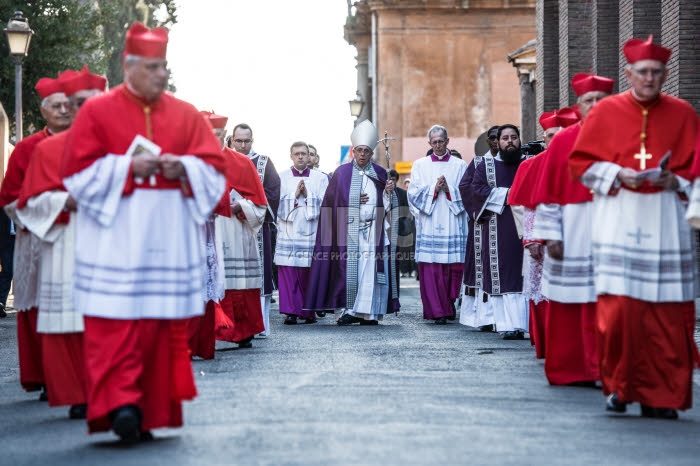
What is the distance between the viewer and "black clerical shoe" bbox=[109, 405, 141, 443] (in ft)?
25.8

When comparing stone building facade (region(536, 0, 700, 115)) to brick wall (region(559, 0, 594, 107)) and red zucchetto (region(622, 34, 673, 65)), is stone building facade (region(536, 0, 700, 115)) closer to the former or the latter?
brick wall (region(559, 0, 594, 107))

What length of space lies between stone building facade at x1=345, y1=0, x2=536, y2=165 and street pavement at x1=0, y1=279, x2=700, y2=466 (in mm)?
38068

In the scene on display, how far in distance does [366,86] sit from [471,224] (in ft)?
157

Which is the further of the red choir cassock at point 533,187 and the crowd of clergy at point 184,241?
the red choir cassock at point 533,187

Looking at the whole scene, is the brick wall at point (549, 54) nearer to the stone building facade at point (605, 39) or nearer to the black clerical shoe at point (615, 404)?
the stone building facade at point (605, 39)

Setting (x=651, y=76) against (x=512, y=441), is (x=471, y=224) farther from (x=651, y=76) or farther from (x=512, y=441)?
(x=512, y=441)

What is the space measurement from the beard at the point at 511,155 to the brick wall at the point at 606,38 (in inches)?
329

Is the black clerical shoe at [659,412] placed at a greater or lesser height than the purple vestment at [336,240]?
lesser

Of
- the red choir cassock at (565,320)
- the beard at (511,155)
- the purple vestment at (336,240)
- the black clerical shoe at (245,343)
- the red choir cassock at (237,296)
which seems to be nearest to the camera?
the red choir cassock at (565,320)

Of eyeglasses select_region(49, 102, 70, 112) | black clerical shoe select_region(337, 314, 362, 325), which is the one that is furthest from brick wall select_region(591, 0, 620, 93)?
eyeglasses select_region(49, 102, 70, 112)

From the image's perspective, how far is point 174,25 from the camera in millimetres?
52812

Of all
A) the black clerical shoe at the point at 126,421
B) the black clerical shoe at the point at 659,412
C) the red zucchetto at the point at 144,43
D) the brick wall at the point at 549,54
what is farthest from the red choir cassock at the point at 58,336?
the brick wall at the point at 549,54

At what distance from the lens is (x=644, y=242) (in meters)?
9.15

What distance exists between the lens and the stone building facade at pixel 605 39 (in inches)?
736
